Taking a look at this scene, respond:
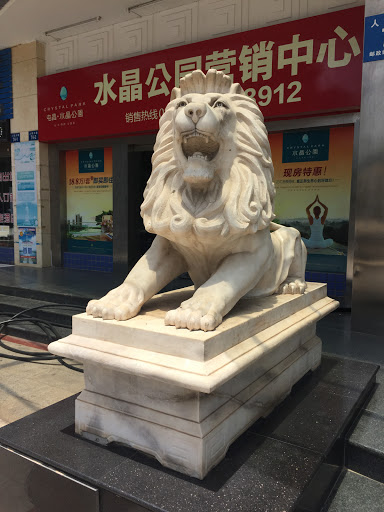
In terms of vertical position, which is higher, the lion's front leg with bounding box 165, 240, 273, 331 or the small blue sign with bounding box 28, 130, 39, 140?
the small blue sign with bounding box 28, 130, 39, 140

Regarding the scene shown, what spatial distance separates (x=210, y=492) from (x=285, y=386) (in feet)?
2.63

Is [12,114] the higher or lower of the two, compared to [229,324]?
higher

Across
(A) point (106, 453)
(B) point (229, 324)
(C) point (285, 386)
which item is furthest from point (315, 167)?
(A) point (106, 453)

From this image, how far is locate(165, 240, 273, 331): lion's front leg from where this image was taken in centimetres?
147

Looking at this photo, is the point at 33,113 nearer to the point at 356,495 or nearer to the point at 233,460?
the point at 233,460

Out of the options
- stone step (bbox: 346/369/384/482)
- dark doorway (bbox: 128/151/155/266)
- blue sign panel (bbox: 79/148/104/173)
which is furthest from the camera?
blue sign panel (bbox: 79/148/104/173)

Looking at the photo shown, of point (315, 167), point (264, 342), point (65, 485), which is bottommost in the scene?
point (65, 485)

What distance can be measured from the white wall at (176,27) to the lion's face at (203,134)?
10.9ft

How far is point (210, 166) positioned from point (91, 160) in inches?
203

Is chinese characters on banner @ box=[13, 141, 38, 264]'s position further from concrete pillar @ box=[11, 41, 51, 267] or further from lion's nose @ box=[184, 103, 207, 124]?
lion's nose @ box=[184, 103, 207, 124]

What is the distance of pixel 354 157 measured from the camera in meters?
4.25

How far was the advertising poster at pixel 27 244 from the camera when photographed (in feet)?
21.4

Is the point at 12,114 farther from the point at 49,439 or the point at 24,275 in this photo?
the point at 49,439

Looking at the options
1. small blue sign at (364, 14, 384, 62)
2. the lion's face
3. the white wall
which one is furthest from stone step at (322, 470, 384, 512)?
the white wall
